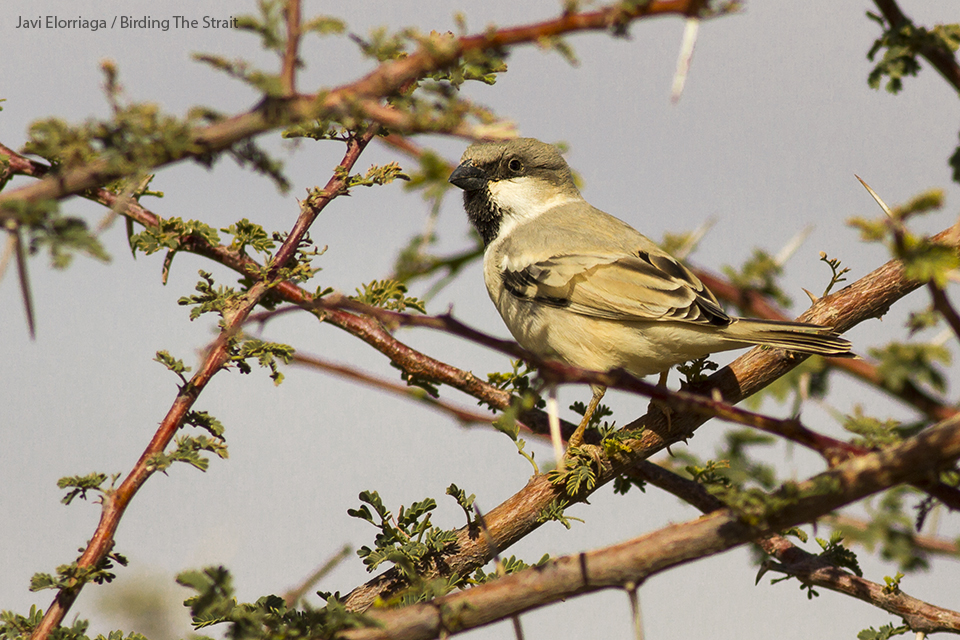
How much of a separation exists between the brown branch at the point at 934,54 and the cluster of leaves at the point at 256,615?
1.62 metres

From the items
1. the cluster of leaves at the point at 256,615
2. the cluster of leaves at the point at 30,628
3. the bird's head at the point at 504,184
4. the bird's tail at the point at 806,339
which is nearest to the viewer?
the cluster of leaves at the point at 256,615

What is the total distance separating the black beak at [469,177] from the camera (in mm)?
5684

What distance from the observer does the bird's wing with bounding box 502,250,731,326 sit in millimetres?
4301

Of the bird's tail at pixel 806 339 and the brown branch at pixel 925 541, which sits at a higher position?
the bird's tail at pixel 806 339

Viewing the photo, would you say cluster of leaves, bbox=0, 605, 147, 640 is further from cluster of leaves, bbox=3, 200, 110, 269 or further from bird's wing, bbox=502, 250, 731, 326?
bird's wing, bbox=502, 250, 731, 326

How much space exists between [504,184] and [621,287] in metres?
1.66

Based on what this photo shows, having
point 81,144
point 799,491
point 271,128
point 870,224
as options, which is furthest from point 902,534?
point 81,144

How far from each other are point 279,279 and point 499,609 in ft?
4.66

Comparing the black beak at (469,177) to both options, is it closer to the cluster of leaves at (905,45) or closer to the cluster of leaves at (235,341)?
the cluster of leaves at (235,341)

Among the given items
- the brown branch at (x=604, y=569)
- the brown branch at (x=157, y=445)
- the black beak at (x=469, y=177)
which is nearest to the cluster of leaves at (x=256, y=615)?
the brown branch at (x=604, y=569)

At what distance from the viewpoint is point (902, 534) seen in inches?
56.5

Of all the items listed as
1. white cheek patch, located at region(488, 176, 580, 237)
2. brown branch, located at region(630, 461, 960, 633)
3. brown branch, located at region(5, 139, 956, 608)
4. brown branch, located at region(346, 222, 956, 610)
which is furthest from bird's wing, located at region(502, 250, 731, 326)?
brown branch, located at region(630, 461, 960, 633)

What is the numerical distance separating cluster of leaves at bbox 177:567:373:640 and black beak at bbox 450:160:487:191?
376cm

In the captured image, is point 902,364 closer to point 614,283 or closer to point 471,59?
point 471,59
